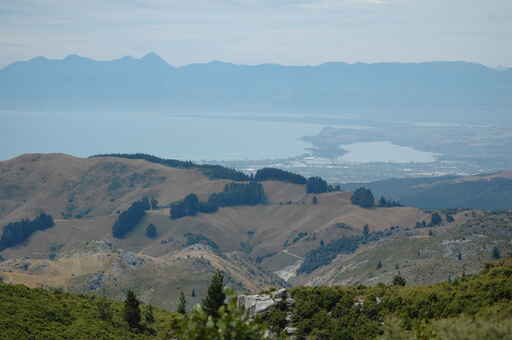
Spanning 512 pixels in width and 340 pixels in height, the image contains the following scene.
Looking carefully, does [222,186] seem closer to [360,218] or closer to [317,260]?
[360,218]

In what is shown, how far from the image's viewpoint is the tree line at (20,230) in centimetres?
13825

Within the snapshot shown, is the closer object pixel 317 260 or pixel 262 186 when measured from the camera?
pixel 317 260

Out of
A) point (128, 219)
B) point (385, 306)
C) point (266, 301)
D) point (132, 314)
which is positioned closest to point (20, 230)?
point (128, 219)

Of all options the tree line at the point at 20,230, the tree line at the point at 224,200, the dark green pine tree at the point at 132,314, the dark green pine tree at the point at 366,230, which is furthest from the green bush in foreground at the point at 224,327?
the tree line at the point at 20,230

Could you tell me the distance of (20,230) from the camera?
139500 mm

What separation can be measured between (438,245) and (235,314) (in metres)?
83.2

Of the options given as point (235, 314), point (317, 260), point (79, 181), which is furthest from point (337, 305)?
point (79, 181)

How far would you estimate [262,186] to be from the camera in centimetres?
17838

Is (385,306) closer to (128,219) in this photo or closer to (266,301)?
(266,301)

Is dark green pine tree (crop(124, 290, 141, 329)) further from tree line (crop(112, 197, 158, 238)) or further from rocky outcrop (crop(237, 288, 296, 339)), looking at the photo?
tree line (crop(112, 197, 158, 238))

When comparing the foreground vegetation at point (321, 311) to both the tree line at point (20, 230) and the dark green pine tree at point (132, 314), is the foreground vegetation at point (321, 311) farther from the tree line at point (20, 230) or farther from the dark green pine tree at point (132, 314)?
the tree line at point (20, 230)

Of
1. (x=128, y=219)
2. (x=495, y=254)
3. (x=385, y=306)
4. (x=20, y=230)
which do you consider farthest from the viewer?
(x=128, y=219)

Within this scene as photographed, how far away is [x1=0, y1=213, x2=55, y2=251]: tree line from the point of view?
454 ft

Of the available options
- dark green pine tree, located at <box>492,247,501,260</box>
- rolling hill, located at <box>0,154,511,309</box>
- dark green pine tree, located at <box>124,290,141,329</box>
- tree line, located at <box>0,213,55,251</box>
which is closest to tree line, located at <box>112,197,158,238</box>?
rolling hill, located at <box>0,154,511,309</box>
